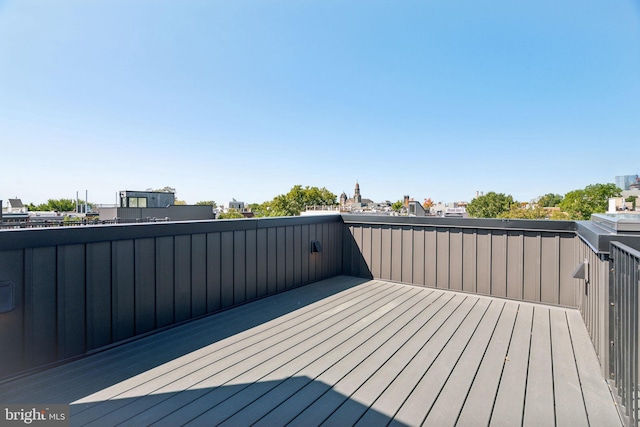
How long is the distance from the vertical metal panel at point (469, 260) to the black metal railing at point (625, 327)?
6.52ft

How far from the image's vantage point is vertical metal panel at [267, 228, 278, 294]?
143 inches

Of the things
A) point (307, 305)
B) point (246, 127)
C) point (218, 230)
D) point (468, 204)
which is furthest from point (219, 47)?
point (468, 204)

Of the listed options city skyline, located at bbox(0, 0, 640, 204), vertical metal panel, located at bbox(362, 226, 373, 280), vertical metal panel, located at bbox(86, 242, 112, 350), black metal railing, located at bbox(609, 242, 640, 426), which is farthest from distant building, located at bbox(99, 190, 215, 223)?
black metal railing, located at bbox(609, 242, 640, 426)

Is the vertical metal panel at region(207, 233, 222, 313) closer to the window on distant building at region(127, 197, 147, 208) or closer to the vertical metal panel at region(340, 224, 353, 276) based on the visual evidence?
the vertical metal panel at region(340, 224, 353, 276)

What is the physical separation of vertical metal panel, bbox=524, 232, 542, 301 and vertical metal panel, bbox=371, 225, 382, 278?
1812mm

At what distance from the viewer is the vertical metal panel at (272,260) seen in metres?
3.64

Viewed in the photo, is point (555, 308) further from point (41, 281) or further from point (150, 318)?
point (41, 281)

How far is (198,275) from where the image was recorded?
2.88 metres

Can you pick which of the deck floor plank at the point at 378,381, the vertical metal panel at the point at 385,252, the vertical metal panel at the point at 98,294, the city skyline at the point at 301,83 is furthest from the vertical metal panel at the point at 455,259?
the city skyline at the point at 301,83

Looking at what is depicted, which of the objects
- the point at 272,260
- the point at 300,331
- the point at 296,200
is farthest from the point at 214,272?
the point at 296,200

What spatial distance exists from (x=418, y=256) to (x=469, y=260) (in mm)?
642

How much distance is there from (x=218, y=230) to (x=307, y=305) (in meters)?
1.29

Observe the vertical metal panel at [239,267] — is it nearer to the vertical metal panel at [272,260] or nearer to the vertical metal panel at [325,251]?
the vertical metal panel at [272,260]

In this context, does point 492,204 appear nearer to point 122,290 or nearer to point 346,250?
point 346,250
